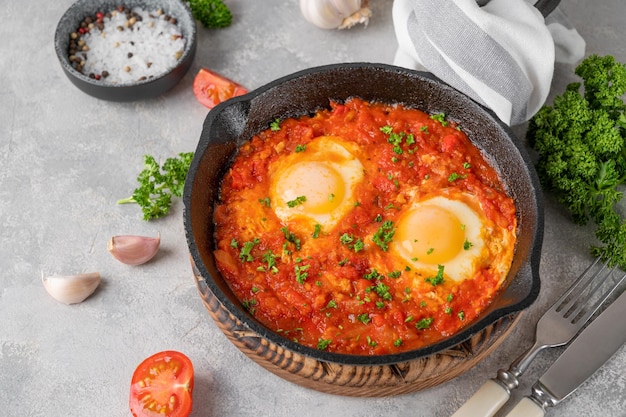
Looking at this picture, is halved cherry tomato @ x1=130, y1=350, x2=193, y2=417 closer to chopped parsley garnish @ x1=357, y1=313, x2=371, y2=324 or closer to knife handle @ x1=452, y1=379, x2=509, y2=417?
chopped parsley garnish @ x1=357, y1=313, x2=371, y2=324

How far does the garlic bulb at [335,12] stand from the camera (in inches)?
215

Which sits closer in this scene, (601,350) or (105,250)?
(601,350)

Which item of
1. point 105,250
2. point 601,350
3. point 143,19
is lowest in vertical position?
point 105,250

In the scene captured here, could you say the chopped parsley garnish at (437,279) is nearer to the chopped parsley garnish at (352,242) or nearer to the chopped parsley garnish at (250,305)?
the chopped parsley garnish at (352,242)

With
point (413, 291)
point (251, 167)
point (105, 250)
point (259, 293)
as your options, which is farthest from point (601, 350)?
point (105, 250)

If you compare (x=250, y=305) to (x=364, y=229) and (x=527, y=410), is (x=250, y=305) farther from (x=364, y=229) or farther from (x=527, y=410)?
(x=527, y=410)

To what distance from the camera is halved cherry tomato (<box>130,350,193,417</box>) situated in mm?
4160

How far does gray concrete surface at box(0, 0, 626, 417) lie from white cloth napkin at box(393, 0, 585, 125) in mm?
811

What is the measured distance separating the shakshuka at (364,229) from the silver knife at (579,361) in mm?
550

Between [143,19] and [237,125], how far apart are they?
4.92 feet

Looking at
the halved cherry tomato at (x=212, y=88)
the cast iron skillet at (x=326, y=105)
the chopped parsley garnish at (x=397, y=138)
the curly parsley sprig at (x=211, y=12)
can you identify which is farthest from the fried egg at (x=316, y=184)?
the curly parsley sprig at (x=211, y=12)

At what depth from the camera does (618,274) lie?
4.72 meters

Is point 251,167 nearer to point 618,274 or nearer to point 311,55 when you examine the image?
point 311,55

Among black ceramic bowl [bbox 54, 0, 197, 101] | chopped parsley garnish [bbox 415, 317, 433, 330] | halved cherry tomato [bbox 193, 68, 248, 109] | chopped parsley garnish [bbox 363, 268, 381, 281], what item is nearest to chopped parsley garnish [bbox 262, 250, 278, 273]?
chopped parsley garnish [bbox 363, 268, 381, 281]
